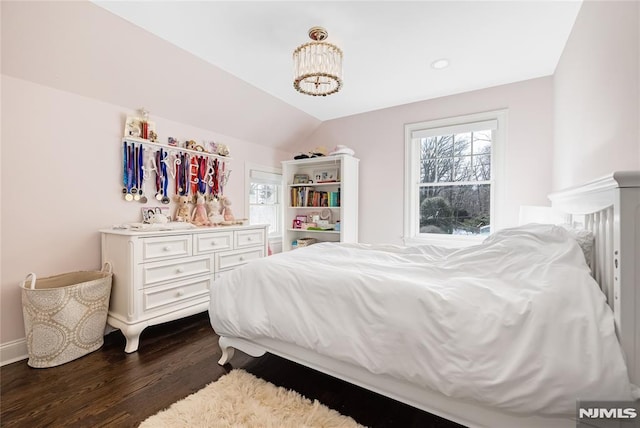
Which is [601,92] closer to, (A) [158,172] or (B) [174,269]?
(B) [174,269]

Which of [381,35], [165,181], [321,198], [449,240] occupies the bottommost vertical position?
[449,240]

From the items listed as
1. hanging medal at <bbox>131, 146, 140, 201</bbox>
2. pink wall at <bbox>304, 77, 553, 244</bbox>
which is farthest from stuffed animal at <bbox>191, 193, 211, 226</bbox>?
pink wall at <bbox>304, 77, 553, 244</bbox>

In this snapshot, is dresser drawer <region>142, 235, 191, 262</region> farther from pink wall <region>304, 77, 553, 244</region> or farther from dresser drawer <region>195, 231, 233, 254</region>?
pink wall <region>304, 77, 553, 244</region>

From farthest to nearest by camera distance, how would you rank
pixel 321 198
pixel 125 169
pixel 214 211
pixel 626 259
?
pixel 321 198 < pixel 214 211 < pixel 125 169 < pixel 626 259

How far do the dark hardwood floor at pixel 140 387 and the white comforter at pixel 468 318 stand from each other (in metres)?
0.36

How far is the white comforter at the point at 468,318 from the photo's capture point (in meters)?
0.87

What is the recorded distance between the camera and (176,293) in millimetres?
2188

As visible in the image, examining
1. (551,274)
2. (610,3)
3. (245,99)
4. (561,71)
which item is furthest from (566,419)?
(245,99)

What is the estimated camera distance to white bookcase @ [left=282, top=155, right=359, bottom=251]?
3471mm

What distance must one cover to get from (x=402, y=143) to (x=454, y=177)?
75 centimetres

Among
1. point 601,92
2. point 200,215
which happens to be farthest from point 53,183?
point 601,92

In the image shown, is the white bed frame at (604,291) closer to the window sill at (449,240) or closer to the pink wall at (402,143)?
the pink wall at (402,143)

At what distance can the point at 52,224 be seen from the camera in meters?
1.95

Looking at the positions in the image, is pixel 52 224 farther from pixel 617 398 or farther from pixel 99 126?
pixel 617 398
